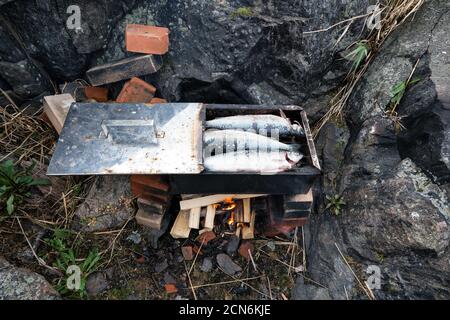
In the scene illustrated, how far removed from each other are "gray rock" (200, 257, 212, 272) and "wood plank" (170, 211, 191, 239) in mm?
293

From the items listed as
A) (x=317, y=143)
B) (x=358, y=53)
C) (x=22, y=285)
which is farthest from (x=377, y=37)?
(x=22, y=285)

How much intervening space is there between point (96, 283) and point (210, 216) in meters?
1.16

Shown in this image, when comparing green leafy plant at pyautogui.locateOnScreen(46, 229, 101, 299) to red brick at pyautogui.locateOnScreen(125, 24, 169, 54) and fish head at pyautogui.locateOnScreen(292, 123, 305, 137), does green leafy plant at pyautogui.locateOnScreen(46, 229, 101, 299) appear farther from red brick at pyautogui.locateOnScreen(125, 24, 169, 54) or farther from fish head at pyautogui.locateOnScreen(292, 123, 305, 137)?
fish head at pyautogui.locateOnScreen(292, 123, 305, 137)

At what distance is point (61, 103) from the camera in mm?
3193

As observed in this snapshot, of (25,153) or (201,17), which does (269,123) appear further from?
(25,153)

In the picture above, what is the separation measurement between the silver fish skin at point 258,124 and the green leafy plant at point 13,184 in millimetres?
1764

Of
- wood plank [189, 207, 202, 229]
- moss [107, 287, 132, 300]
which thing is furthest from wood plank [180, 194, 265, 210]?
moss [107, 287, 132, 300]

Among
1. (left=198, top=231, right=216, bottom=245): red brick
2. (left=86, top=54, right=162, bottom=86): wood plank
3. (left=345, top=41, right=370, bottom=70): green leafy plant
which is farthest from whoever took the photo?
(left=345, top=41, right=370, bottom=70): green leafy plant

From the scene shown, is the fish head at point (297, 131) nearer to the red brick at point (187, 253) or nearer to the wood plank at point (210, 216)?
the wood plank at point (210, 216)

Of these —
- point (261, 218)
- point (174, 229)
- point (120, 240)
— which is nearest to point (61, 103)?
point (120, 240)

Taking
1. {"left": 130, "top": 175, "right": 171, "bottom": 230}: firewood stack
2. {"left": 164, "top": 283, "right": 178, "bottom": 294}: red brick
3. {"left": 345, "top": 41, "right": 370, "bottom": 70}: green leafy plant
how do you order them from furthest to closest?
{"left": 345, "top": 41, "right": 370, "bottom": 70}: green leafy plant < {"left": 164, "top": 283, "right": 178, "bottom": 294}: red brick < {"left": 130, "top": 175, "right": 171, "bottom": 230}: firewood stack

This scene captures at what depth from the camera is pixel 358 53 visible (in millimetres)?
3463

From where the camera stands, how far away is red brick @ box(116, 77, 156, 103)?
10.5ft

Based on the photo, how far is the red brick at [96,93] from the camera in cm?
348
